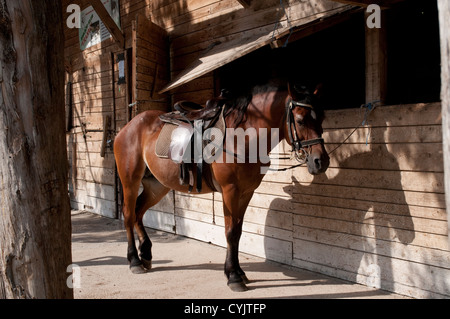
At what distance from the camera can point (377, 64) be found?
3160mm

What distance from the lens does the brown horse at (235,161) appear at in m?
2.82

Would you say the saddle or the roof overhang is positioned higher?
the roof overhang

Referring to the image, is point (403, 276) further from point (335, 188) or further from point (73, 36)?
point (73, 36)

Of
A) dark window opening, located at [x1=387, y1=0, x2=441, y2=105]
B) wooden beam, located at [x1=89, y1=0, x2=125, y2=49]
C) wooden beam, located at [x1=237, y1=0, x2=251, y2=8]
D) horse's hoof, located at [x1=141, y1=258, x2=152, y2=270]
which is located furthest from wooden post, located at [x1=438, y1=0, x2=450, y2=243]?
wooden beam, located at [x1=89, y1=0, x2=125, y2=49]

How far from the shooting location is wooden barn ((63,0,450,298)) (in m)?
2.93

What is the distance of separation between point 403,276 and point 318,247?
0.86 m

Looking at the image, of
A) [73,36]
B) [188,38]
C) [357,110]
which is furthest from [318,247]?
[73,36]

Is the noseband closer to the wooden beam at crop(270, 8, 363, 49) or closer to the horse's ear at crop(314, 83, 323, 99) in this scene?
the horse's ear at crop(314, 83, 323, 99)

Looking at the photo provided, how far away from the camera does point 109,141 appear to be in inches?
251

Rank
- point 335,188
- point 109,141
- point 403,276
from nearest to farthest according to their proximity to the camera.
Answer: point 403,276 < point 335,188 < point 109,141

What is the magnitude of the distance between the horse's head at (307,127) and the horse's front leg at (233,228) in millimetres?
775

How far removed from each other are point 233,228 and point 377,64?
2.13 metres

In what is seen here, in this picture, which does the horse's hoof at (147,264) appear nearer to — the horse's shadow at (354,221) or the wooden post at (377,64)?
the horse's shadow at (354,221)

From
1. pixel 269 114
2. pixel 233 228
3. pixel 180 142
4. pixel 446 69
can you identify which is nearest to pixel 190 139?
pixel 180 142
